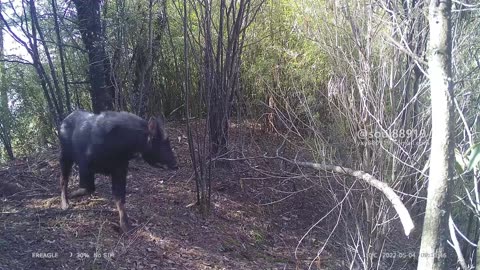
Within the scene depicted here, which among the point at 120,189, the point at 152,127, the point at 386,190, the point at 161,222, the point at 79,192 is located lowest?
the point at 161,222

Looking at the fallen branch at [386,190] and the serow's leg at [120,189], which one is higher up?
the fallen branch at [386,190]

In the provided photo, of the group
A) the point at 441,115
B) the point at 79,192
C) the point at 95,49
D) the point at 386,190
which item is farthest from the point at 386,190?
the point at 95,49

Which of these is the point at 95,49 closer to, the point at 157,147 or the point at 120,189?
the point at 157,147

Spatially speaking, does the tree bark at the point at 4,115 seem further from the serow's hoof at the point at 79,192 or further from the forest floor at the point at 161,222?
the serow's hoof at the point at 79,192

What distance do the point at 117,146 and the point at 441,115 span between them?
3496 mm

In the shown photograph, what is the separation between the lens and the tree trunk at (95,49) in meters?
7.55

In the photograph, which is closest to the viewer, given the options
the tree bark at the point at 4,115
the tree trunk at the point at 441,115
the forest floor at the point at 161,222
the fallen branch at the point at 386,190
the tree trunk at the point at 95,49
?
the tree trunk at the point at 441,115

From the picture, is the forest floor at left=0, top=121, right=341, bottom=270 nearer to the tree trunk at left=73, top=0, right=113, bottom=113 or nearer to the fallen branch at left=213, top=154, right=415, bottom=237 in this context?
the tree trunk at left=73, top=0, right=113, bottom=113

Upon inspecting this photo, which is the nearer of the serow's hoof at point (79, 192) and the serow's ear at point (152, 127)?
the serow's ear at point (152, 127)

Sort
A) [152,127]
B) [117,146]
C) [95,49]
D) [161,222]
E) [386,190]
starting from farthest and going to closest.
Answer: [95,49] → [161,222] → [152,127] → [117,146] → [386,190]

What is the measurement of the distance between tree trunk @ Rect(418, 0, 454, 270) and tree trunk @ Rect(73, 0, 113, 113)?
19.1 feet

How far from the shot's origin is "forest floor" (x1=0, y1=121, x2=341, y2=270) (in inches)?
205

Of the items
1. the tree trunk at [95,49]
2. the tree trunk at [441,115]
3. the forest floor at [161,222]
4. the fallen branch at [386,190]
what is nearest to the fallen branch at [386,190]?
the fallen branch at [386,190]

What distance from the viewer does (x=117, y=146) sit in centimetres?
525
